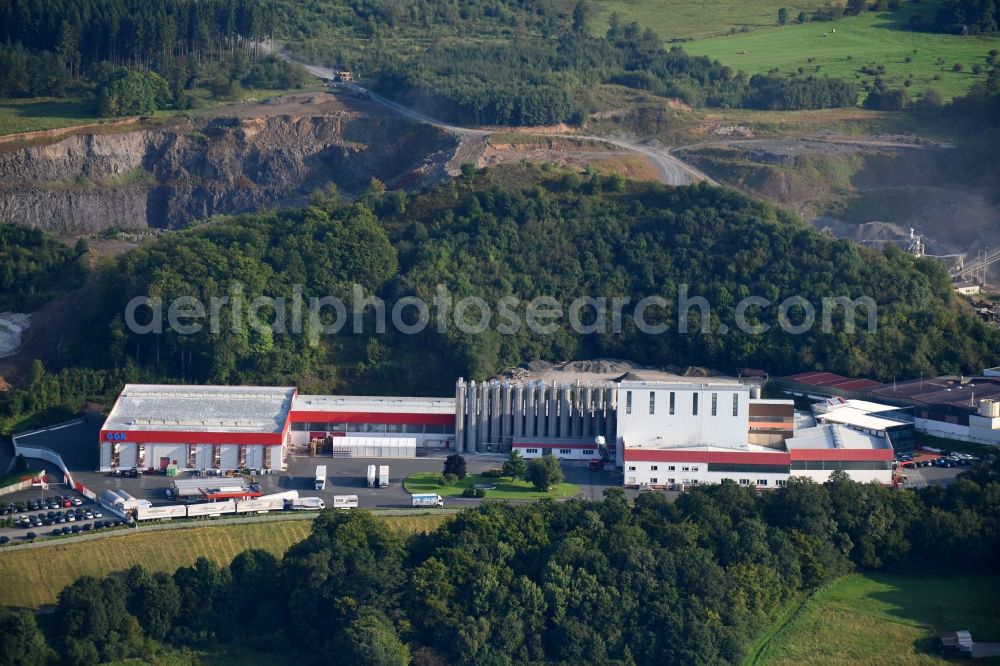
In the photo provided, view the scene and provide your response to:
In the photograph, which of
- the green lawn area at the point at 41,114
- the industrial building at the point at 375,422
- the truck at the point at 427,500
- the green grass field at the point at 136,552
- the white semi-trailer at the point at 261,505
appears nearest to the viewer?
the green grass field at the point at 136,552

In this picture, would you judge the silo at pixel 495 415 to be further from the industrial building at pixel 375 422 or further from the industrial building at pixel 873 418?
the industrial building at pixel 873 418

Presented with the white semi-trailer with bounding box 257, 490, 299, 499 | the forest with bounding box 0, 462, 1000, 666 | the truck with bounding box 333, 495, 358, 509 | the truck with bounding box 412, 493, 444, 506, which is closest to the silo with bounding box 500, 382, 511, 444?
the truck with bounding box 412, 493, 444, 506

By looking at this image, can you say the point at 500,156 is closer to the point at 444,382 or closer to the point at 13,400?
the point at 444,382

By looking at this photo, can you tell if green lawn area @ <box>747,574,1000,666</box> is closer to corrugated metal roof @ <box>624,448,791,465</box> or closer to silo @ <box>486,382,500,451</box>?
corrugated metal roof @ <box>624,448,791,465</box>

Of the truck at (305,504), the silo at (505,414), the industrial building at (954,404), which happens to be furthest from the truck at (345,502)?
the industrial building at (954,404)

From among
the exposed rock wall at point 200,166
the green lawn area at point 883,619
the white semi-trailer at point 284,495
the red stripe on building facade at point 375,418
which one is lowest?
the green lawn area at point 883,619

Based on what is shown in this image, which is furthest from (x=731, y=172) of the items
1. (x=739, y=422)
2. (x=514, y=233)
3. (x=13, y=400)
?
(x=13, y=400)

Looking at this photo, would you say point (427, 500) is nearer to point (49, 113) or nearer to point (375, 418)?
point (375, 418)

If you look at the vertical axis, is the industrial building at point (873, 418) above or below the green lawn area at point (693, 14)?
below
